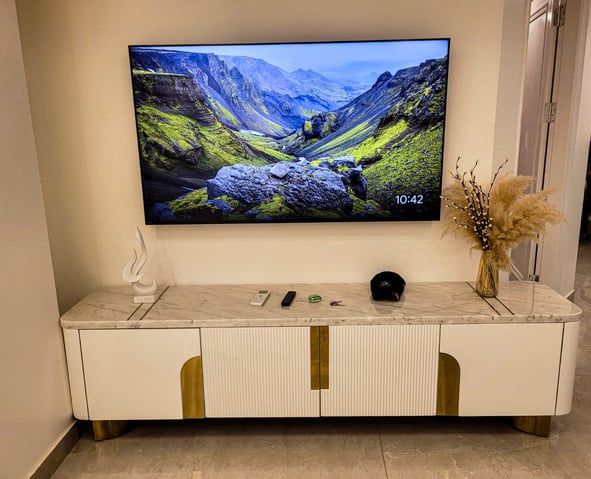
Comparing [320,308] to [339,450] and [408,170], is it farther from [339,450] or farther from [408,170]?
[408,170]

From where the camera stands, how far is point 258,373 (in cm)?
220

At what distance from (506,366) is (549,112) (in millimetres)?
2371

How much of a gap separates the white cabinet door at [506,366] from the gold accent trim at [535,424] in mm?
76

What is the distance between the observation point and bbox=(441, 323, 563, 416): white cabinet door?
7.00 ft

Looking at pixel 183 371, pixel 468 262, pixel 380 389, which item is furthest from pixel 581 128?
pixel 183 371

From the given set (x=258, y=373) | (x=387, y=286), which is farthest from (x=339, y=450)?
(x=387, y=286)

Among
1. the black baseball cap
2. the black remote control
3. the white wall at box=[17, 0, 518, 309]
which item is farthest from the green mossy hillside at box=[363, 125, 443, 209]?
the black remote control

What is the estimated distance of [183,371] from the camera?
219 cm

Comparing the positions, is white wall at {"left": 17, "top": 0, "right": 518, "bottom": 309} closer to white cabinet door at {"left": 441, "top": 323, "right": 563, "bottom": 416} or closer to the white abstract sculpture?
the white abstract sculpture

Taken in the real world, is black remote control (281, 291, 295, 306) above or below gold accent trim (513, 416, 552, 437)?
above

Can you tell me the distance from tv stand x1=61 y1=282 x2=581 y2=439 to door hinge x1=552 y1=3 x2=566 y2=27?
237 cm

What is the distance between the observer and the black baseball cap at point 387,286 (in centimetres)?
230

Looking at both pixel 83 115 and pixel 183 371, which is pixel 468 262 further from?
pixel 83 115

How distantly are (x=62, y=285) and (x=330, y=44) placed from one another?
203cm
